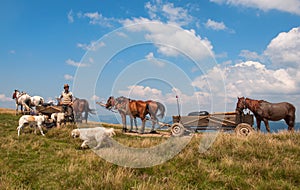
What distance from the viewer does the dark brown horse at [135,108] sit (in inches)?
621

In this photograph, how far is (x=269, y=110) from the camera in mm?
13797

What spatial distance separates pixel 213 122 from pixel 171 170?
309 inches

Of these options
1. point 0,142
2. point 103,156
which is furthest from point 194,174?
point 0,142

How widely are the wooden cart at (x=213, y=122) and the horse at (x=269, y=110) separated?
0.77m

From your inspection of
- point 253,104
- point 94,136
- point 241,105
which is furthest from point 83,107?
point 253,104

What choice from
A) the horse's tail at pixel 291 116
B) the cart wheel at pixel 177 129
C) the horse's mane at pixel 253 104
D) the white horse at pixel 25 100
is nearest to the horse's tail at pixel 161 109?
the cart wheel at pixel 177 129

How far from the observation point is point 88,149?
8891mm

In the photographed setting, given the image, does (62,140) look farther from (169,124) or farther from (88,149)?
(169,124)

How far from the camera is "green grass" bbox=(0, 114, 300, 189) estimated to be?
5.22m

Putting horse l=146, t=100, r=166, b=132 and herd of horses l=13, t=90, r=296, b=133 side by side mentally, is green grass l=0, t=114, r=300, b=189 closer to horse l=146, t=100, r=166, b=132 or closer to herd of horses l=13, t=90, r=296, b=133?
herd of horses l=13, t=90, r=296, b=133

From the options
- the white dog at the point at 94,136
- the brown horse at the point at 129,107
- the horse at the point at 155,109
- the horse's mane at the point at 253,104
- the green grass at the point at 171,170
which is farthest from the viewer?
the horse at the point at 155,109

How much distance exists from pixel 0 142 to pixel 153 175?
6736 millimetres

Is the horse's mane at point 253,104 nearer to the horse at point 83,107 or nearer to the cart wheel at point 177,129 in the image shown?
the cart wheel at point 177,129

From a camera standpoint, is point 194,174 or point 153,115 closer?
point 194,174
